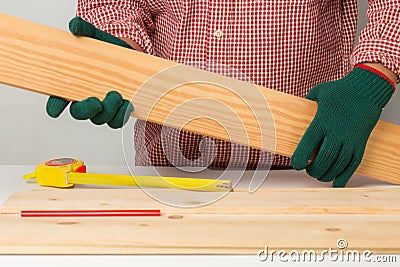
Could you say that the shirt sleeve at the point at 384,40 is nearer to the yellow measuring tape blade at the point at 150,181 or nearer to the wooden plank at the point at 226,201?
the wooden plank at the point at 226,201

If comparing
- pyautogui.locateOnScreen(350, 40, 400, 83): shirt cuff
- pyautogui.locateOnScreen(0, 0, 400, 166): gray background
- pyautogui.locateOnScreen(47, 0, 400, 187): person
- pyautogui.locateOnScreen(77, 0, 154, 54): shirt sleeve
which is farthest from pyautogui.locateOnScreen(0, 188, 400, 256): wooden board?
pyautogui.locateOnScreen(0, 0, 400, 166): gray background

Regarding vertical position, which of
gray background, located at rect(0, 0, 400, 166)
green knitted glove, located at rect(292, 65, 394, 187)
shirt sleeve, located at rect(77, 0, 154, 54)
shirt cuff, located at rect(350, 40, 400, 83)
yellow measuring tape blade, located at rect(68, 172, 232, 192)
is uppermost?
shirt sleeve, located at rect(77, 0, 154, 54)

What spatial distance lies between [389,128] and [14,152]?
3.94ft

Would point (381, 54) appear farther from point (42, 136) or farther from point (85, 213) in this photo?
point (42, 136)

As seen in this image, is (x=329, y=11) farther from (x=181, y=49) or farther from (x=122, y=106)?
(x=122, y=106)

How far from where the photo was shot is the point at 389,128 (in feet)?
4.11

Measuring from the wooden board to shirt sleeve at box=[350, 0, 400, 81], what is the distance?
26 centimetres

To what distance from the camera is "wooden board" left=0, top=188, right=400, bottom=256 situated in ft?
2.92

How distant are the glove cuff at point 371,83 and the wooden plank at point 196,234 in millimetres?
276

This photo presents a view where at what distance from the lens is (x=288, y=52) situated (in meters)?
1.36

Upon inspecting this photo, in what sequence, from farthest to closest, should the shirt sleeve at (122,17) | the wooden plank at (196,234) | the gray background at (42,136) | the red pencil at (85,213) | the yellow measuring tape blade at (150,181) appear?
the gray background at (42,136)
the shirt sleeve at (122,17)
the yellow measuring tape blade at (150,181)
the red pencil at (85,213)
the wooden plank at (196,234)

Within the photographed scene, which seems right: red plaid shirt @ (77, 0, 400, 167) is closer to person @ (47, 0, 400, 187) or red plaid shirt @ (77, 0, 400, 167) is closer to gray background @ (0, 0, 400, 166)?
person @ (47, 0, 400, 187)

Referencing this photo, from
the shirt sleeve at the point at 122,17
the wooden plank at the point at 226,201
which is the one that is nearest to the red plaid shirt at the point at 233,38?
the shirt sleeve at the point at 122,17

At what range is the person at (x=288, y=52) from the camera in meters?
1.18
